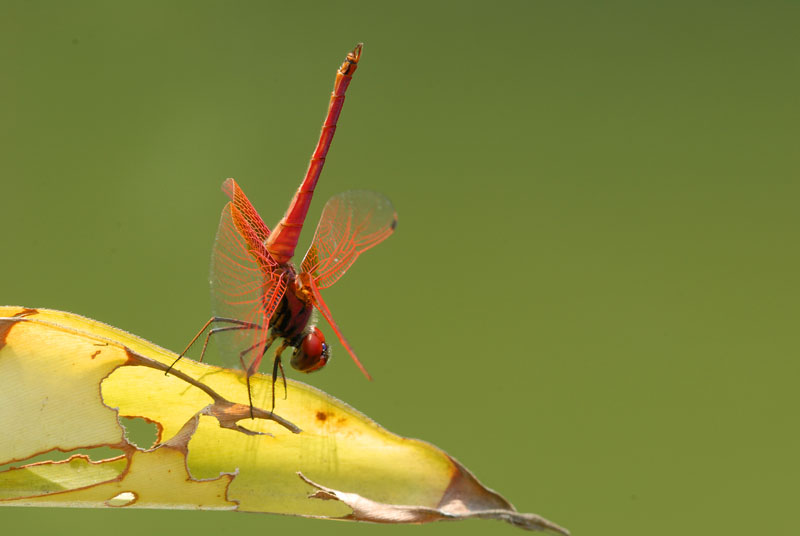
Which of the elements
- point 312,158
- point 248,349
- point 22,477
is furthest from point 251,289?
point 22,477

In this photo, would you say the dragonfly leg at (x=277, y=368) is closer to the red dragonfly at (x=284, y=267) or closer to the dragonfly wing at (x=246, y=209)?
the red dragonfly at (x=284, y=267)

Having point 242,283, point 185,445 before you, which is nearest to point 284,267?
point 242,283

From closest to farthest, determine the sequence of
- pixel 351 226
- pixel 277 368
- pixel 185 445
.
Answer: pixel 185 445, pixel 277 368, pixel 351 226

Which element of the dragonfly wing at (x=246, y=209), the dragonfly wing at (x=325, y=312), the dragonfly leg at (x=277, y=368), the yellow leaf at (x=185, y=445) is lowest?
the yellow leaf at (x=185, y=445)

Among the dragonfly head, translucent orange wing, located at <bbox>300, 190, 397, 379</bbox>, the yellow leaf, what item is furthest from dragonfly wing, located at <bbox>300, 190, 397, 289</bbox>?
the yellow leaf

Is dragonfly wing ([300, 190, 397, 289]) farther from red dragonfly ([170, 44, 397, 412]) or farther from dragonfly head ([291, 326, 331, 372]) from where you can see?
dragonfly head ([291, 326, 331, 372])

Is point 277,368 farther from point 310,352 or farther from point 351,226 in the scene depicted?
point 351,226

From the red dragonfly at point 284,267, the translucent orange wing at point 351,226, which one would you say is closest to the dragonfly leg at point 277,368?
the red dragonfly at point 284,267

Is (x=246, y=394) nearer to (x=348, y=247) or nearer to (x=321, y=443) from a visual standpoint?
(x=321, y=443)
